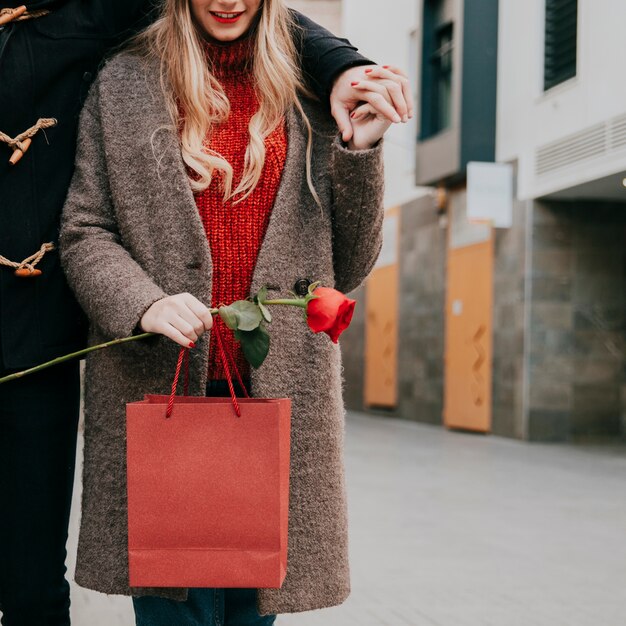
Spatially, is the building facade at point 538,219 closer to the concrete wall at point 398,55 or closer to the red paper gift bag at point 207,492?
the concrete wall at point 398,55

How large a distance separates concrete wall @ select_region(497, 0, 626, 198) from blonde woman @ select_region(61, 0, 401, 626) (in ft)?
37.6

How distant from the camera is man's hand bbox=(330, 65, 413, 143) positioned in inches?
85.7

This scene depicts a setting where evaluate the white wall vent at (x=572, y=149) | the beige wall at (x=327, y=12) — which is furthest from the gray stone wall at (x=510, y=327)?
the beige wall at (x=327, y=12)

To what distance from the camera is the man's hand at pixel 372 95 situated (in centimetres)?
218

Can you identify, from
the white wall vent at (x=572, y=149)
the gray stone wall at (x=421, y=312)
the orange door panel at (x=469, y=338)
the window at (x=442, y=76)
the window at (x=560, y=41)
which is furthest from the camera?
the gray stone wall at (x=421, y=312)

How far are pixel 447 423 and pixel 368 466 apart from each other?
25.1 ft

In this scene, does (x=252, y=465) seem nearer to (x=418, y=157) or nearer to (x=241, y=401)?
(x=241, y=401)

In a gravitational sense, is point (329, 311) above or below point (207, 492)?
above

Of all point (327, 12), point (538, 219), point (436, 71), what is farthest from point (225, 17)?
point (327, 12)

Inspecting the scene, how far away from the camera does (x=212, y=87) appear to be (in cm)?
243

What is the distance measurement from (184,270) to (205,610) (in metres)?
0.68

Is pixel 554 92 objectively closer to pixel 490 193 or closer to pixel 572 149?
pixel 572 149

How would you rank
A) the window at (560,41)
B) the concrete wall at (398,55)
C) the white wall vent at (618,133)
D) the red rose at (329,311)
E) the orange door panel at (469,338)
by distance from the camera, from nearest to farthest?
the red rose at (329,311) → the white wall vent at (618,133) → the window at (560,41) → the orange door panel at (469,338) → the concrete wall at (398,55)

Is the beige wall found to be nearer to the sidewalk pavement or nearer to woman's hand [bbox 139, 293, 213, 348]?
the sidewalk pavement
